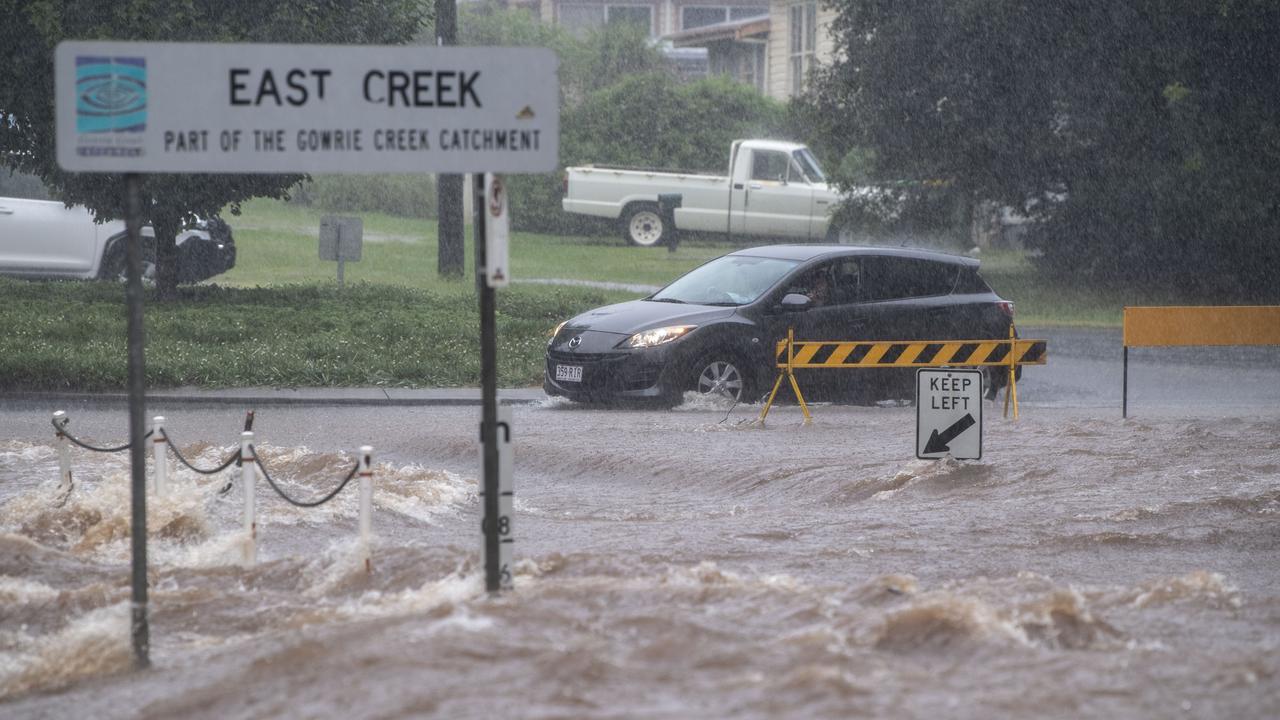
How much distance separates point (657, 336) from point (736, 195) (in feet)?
65.7

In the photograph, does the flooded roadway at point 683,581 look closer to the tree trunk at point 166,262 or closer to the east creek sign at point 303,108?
the east creek sign at point 303,108

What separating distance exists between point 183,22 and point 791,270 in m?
7.93

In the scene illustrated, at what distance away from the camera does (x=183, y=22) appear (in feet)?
62.4

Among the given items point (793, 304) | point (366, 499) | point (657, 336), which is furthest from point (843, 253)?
point (366, 499)

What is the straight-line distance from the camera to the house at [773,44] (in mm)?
49000

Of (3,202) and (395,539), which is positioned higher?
(3,202)

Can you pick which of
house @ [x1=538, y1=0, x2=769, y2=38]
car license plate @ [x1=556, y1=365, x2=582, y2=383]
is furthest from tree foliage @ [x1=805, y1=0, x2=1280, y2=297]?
house @ [x1=538, y1=0, x2=769, y2=38]

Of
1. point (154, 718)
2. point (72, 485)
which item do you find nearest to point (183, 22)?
point (72, 485)

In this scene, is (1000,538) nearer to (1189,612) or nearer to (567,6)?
(1189,612)

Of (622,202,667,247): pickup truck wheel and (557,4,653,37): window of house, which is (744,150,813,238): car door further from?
(557,4,653,37): window of house

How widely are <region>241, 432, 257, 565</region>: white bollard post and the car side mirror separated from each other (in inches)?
303

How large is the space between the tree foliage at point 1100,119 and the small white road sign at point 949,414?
1623 centimetres

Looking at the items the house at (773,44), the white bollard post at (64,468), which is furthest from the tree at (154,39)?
the house at (773,44)

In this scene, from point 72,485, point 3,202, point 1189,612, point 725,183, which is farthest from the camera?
point 725,183
